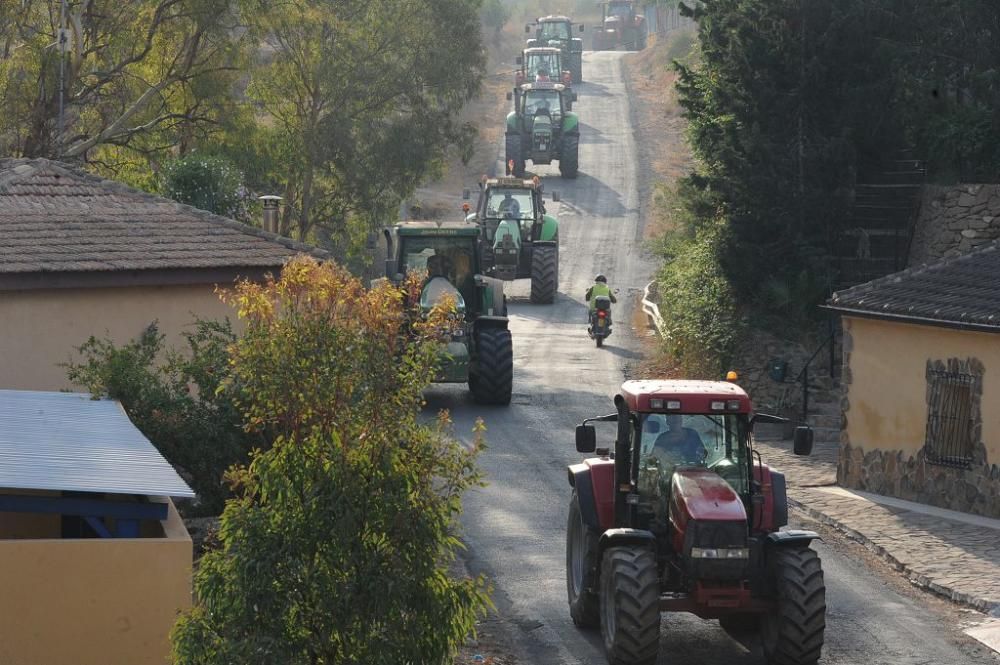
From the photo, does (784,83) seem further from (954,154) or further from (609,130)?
Answer: (609,130)

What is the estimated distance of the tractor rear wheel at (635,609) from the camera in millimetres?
11023

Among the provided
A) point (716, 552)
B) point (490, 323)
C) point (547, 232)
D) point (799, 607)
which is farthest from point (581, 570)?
point (547, 232)

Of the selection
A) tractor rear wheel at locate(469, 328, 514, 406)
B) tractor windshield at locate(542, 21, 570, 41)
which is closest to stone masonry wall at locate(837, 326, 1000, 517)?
tractor rear wheel at locate(469, 328, 514, 406)

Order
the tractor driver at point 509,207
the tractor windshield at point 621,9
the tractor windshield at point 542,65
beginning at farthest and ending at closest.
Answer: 1. the tractor windshield at point 621,9
2. the tractor windshield at point 542,65
3. the tractor driver at point 509,207

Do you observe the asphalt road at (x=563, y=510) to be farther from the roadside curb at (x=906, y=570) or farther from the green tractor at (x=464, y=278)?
the green tractor at (x=464, y=278)

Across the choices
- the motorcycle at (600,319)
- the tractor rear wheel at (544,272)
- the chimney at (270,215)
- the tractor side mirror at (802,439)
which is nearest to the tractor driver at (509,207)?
the tractor rear wheel at (544,272)

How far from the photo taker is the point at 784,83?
26625 mm

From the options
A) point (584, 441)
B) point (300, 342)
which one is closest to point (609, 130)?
point (584, 441)

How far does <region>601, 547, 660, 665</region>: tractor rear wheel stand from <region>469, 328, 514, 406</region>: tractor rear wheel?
43.3 feet

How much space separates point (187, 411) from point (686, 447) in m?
5.77

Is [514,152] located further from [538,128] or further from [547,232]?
[547,232]

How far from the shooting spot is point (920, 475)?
1914 centimetres

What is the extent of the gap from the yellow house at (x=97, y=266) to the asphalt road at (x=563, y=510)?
4720 mm

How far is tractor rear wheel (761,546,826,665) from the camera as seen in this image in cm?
1103
